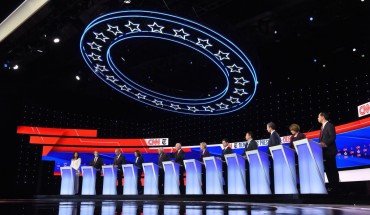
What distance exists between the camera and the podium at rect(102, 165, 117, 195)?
1124cm

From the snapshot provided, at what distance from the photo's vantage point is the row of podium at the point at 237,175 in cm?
636

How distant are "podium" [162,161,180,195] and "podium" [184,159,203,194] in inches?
21.5

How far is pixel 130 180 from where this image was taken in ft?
35.8

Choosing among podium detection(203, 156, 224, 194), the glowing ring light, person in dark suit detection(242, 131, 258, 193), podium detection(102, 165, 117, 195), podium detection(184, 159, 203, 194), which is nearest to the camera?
person in dark suit detection(242, 131, 258, 193)

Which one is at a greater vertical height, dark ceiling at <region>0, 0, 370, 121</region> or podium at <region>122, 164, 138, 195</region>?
dark ceiling at <region>0, 0, 370, 121</region>

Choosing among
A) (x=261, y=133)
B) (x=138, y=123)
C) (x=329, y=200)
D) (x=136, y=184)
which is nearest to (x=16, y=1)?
(x=136, y=184)

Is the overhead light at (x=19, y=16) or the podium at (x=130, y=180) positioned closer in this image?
the overhead light at (x=19, y=16)

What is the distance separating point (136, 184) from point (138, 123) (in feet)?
28.2

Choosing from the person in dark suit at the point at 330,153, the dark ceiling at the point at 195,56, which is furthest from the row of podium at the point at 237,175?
the dark ceiling at the point at 195,56

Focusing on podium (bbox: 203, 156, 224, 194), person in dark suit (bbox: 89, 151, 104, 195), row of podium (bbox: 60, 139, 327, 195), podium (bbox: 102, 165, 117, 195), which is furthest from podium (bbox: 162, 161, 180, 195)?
person in dark suit (bbox: 89, 151, 104, 195)

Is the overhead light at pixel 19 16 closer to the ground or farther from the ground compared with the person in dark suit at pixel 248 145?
farther from the ground

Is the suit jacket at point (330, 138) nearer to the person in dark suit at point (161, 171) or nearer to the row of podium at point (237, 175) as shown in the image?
the row of podium at point (237, 175)

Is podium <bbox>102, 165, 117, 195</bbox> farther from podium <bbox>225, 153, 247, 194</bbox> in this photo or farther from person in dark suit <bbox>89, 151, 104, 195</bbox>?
podium <bbox>225, 153, 247, 194</bbox>

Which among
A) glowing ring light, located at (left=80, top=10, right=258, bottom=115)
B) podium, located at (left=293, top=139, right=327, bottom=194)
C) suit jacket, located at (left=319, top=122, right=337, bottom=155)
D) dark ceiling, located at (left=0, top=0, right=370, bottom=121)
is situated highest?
dark ceiling, located at (left=0, top=0, right=370, bottom=121)
